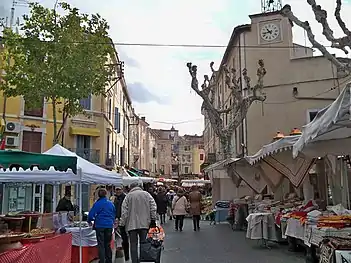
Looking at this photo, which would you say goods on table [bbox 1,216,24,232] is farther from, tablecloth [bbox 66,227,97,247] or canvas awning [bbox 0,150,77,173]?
canvas awning [bbox 0,150,77,173]

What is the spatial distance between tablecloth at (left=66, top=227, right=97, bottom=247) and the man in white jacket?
3.62ft

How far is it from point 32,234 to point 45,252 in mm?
510

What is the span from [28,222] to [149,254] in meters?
2.45

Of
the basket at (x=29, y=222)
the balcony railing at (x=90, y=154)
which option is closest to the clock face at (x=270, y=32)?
the balcony railing at (x=90, y=154)

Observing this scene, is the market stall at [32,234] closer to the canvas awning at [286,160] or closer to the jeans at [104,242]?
the jeans at [104,242]

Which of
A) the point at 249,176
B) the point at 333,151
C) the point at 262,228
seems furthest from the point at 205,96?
the point at 333,151

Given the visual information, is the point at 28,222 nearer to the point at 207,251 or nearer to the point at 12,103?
the point at 207,251

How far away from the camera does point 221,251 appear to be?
11.6 m

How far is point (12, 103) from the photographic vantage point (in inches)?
1055

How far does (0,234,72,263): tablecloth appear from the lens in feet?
19.1

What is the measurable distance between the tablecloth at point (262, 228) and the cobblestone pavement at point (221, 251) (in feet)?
1.20

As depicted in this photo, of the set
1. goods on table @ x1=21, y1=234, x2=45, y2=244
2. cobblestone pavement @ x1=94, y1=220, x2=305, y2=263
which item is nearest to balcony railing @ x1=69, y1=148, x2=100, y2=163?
cobblestone pavement @ x1=94, y1=220, x2=305, y2=263

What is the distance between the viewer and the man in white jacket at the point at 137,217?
330 inches

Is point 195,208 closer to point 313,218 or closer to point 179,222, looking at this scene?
point 179,222
